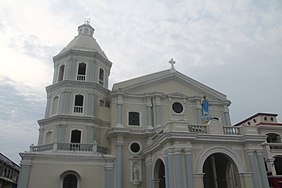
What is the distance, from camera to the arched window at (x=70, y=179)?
18.3m

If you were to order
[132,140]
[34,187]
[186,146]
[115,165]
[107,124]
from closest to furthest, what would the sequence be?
[186,146], [34,187], [115,165], [132,140], [107,124]

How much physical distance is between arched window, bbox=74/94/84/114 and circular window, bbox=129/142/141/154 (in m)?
5.33

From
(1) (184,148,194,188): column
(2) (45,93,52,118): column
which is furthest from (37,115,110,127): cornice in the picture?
(1) (184,148,194,188): column

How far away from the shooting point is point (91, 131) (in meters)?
21.8

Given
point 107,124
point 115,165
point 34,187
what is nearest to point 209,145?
point 115,165

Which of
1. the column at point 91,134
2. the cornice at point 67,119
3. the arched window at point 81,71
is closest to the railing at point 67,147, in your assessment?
the column at point 91,134

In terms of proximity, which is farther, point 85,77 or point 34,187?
point 85,77

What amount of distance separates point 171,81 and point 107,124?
24.2ft

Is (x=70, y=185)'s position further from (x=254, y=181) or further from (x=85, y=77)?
(x=254, y=181)

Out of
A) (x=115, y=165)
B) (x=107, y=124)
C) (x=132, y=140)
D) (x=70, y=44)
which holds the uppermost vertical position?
(x=70, y=44)

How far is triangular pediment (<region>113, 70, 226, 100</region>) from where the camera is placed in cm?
2384

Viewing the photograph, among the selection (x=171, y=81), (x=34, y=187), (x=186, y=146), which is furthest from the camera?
(x=171, y=81)

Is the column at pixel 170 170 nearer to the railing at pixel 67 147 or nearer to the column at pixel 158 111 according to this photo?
the railing at pixel 67 147

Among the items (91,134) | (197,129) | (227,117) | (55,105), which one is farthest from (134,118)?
(227,117)
